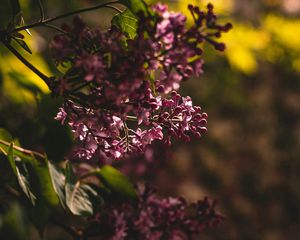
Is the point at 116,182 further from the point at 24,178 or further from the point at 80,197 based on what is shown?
the point at 24,178

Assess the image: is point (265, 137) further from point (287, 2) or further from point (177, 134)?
point (177, 134)

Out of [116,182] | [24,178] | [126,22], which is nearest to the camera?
[126,22]

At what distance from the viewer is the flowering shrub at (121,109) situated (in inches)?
31.6

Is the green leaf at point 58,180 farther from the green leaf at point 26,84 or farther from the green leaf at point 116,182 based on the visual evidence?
the green leaf at point 26,84

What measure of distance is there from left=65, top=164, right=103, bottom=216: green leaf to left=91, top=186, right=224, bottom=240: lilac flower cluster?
0.06 meters

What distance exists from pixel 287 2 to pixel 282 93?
3.81 feet

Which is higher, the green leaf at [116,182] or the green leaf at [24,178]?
the green leaf at [116,182]

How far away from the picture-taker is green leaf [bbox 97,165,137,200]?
1.22 meters

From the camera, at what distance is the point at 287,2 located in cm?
592

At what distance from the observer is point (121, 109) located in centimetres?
85

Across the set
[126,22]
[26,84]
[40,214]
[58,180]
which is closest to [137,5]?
[126,22]

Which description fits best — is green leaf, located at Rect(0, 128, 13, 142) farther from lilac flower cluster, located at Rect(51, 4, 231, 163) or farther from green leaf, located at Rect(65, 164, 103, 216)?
lilac flower cluster, located at Rect(51, 4, 231, 163)

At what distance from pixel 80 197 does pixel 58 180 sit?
0.09m

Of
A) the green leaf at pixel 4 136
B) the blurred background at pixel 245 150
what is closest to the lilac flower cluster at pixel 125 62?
the green leaf at pixel 4 136
